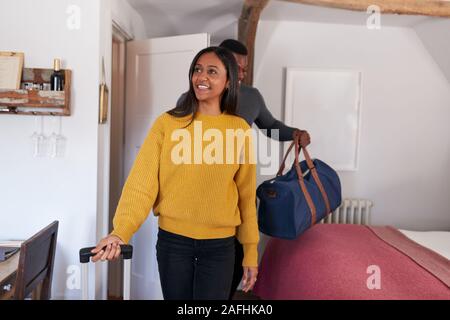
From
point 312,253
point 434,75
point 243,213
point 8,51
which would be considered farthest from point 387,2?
point 8,51

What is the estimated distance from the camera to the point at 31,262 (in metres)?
1.01

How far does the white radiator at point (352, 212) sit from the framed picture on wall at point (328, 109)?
0.25m

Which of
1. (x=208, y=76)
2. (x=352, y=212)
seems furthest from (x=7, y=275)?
(x=352, y=212)

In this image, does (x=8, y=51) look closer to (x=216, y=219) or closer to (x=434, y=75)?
(x=216, y=219)

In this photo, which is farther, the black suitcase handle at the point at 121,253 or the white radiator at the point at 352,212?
the white radiator at the point at 352,212

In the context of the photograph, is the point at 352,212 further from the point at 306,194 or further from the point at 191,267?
the point at 191,267

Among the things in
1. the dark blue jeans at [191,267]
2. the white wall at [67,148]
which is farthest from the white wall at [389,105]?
the dark blue jeans at [191,267]

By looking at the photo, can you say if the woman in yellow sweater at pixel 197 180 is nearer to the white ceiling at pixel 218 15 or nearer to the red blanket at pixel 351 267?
the red blanket at pixel 351 267

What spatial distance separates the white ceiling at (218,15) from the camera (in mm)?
2105

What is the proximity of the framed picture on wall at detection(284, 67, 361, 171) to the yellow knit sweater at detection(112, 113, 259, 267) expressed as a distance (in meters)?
1.50

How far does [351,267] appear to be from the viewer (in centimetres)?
140

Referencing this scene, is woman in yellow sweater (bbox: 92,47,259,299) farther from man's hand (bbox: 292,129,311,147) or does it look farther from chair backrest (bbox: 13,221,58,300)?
man's hand (bbox: 292,129,311,147)

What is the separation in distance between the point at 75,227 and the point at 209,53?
1035 millimetres

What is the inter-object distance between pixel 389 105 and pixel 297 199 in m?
1.56
